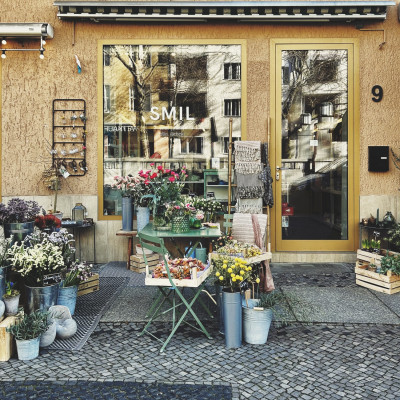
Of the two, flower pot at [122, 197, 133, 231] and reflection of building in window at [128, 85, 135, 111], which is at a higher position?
reflection of building in window at [128, 85, 135, 111]

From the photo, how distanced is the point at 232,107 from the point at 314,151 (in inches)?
61.5

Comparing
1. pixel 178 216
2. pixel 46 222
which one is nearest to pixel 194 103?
pixel 178 216

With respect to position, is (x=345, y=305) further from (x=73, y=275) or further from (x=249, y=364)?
(x=73, y=275)

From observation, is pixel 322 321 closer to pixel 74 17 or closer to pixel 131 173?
pixel 131 173

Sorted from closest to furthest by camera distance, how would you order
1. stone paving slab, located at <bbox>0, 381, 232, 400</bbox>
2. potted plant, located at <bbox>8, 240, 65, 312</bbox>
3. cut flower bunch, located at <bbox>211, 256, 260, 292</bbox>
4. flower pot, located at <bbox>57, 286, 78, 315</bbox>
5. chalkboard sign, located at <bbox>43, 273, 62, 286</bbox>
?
stone paving slab, located at <bbox>0, 381, 232, 400</bbox>, cut flower bunch, located at <bbox>211, 256, 260, 292</bbox>, potted plant, located at <bbox>8, 240, 65, 312</bbox>, chalkboard sign, located at <bbox>43, 273, 62, 286</bbox>, flower pot, located at <bbox>57, 286, 78, 315</bbox>

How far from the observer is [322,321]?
195 inches

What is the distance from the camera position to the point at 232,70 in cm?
781

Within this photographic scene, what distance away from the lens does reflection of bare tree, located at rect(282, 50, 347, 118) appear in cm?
779

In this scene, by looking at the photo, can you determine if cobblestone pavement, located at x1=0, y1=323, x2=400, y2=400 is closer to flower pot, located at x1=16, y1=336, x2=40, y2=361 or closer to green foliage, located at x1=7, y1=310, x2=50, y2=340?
flower pot, located at x1=16, y1=336, x2=40, y2=361

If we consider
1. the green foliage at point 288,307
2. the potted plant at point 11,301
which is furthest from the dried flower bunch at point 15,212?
the green foliage at point 288,307

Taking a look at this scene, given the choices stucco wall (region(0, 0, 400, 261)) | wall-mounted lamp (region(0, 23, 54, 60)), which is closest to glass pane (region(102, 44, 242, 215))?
stucco wall (region(0, 0, 400, 261))

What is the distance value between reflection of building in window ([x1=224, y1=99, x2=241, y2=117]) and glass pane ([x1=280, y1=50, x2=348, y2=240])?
0.77 m

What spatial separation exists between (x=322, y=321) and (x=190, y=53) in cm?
492

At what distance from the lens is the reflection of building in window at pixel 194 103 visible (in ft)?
25.8
